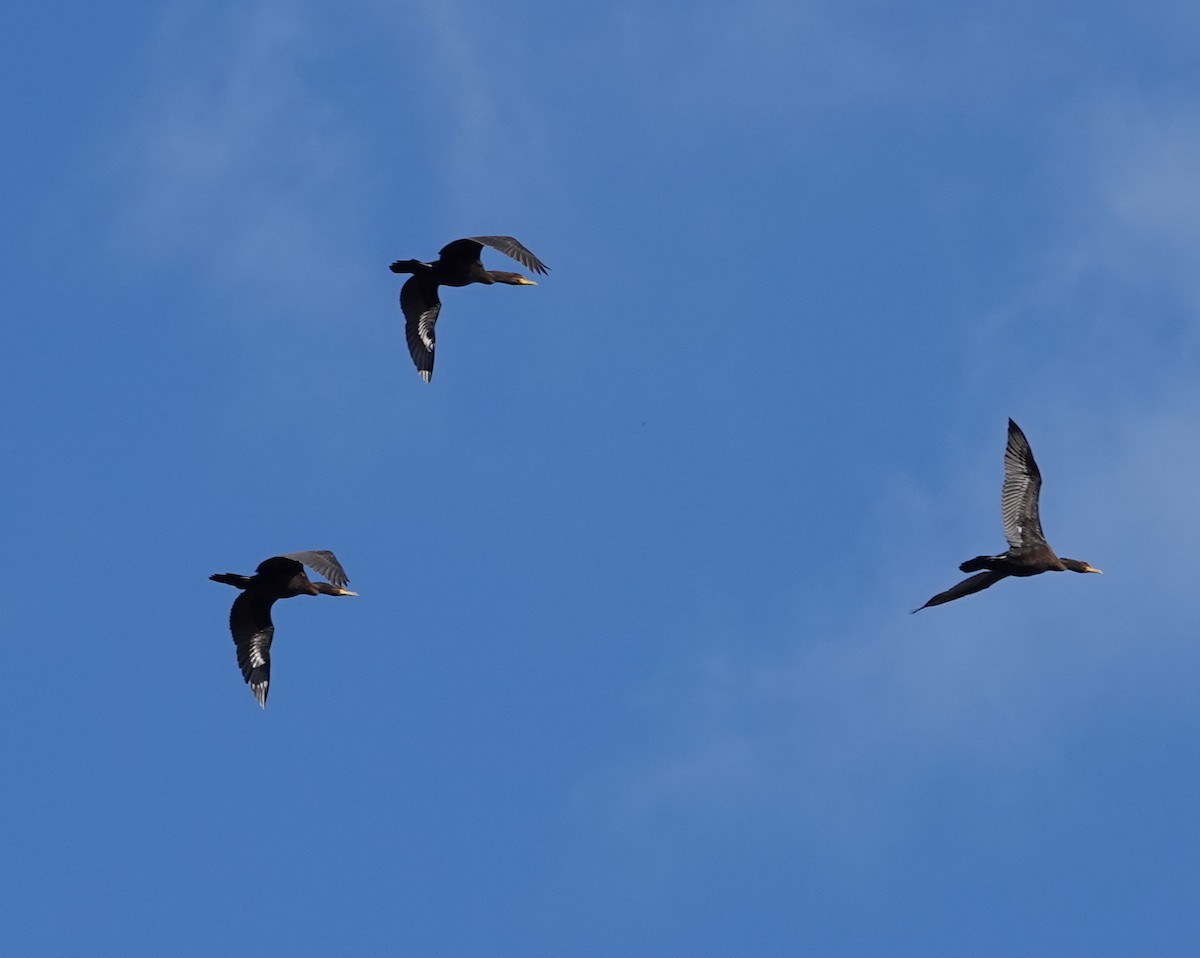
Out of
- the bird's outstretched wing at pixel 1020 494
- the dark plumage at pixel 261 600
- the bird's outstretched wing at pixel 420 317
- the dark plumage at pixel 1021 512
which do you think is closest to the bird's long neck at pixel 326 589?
the dark plumage at pixel 261 600

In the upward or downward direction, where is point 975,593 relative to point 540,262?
downward

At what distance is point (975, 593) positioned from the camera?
3306cm

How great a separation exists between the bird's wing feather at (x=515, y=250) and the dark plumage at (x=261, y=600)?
5.82m

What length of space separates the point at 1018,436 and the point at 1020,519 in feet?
4.25

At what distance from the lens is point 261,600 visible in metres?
31.9

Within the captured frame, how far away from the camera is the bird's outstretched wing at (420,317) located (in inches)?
1409

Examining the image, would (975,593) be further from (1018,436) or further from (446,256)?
(446,256)

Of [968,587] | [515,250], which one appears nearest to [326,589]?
[515,250]

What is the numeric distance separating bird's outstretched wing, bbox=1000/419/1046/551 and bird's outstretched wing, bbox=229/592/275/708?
1131cm

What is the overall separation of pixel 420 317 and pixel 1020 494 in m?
10.7

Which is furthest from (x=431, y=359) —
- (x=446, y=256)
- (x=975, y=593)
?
(x=975, y=593)

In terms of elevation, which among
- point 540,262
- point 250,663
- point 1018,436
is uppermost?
point 540,262

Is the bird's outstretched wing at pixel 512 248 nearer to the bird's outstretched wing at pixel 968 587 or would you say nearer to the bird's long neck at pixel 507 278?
the bird's long neck at pixel 507 278

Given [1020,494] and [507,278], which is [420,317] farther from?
[1020,494]
